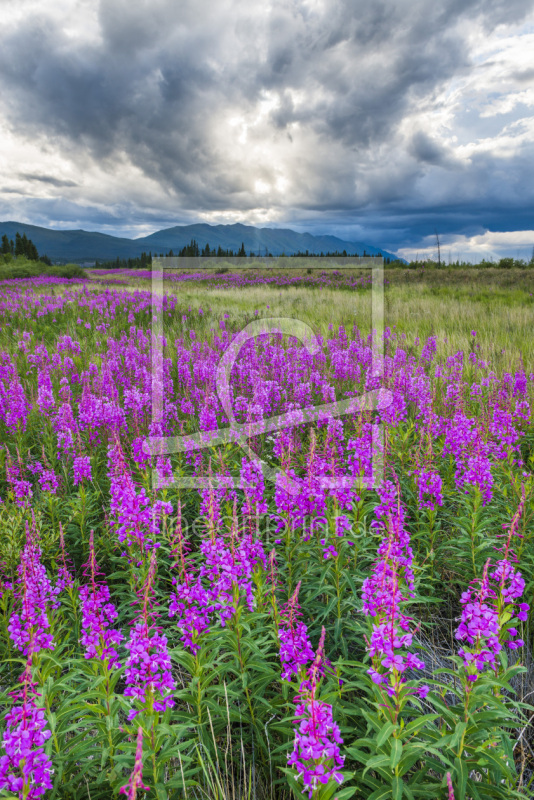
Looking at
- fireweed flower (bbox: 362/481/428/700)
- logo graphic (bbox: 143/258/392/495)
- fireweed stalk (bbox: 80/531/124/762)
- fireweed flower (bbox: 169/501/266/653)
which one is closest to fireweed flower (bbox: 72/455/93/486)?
logo graphic (bbox: 143/258/392/495)

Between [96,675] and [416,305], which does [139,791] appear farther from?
[416,305]

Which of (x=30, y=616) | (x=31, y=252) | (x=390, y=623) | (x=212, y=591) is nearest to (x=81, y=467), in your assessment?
(x=30, y=616)

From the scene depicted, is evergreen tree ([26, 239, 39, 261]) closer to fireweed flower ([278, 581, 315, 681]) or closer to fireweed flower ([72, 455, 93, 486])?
fireweed flower ([72, 455, 93, 486])

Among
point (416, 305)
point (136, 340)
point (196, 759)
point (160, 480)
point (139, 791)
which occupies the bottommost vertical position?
point (196, 759)

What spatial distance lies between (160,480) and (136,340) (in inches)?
342

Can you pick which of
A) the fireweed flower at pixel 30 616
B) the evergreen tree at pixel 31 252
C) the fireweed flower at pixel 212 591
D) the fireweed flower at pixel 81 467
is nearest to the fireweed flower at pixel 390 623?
the fireweed flower at pixel 212 591

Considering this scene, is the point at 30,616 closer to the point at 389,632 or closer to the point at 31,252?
the point at 389,632

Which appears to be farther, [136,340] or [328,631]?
[136,340]

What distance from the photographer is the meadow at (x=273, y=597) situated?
1.71 m

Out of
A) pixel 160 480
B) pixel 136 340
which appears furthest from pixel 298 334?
pixel 160 480

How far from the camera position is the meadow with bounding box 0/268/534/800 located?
1715 millimetres

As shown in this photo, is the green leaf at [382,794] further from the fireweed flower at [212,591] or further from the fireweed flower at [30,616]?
the fireweed flower at [30,616]

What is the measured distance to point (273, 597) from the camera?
2.45 m

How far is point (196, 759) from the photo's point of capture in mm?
2229
